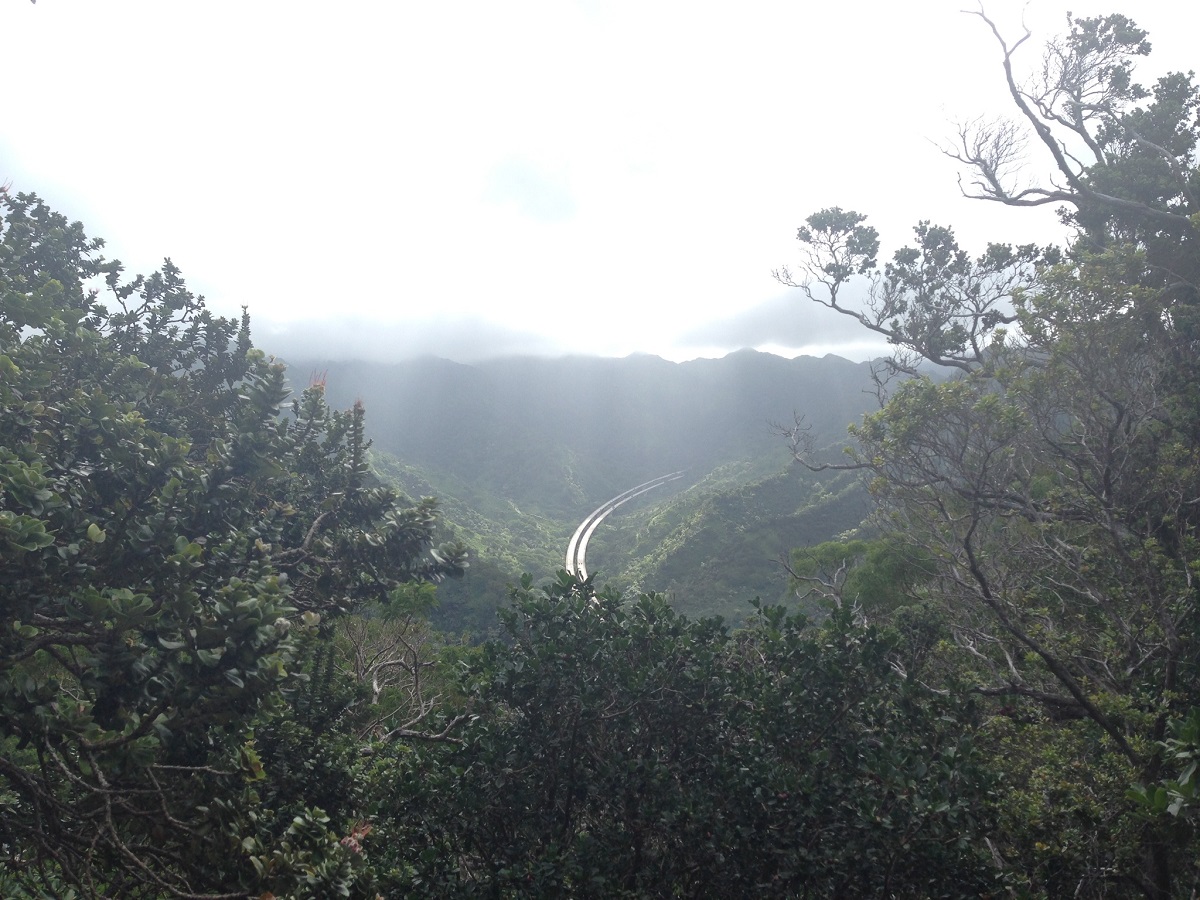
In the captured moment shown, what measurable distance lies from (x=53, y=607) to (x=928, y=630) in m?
8.97

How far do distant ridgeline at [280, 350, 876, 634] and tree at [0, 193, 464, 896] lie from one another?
74.1 inches

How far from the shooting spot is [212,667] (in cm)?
400

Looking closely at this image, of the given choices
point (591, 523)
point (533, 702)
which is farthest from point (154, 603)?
point (591, 523)

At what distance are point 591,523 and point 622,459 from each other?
24015 millimetres

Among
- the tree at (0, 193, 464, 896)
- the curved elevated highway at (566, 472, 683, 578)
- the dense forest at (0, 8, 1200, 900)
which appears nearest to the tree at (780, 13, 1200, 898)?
the dense forest at (0, 8, 1200, 900)

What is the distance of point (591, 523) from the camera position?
54906 mm

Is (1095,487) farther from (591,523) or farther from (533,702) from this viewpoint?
(591,523)

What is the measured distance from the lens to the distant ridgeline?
121ft

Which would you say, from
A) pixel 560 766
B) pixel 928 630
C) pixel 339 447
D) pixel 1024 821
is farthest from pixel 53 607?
pixel 928 630

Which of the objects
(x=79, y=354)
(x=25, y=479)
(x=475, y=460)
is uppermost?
(x=79, y=354)

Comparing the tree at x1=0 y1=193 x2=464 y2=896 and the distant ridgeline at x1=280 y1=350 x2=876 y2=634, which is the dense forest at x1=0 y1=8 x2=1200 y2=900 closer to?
the tree at x1=0 y1=193 x2=464 y2=896

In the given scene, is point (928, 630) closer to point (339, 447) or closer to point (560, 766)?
point (560, 766)

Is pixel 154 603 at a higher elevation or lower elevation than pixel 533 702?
higher

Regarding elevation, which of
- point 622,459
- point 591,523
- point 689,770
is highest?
point 689,770
